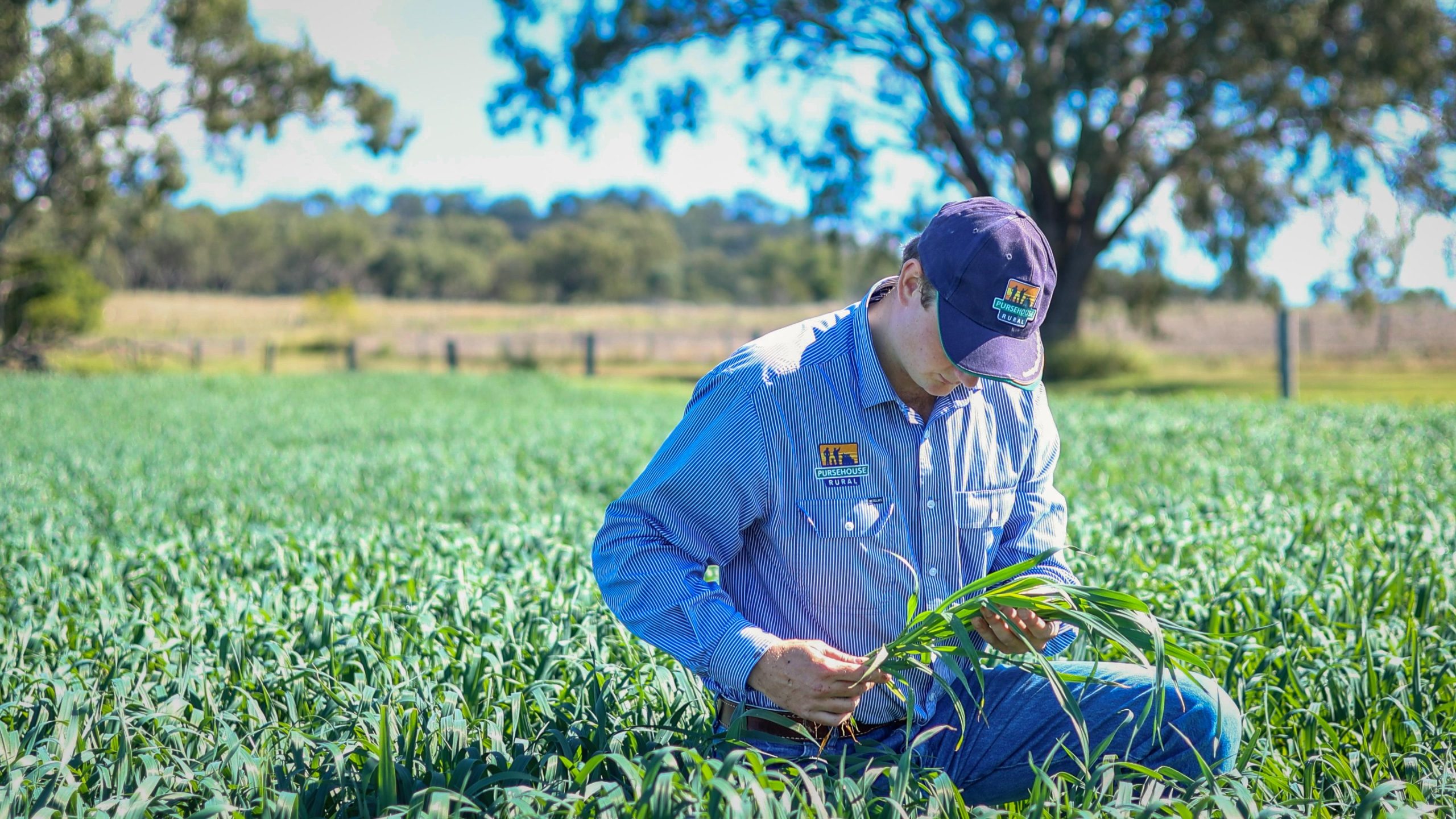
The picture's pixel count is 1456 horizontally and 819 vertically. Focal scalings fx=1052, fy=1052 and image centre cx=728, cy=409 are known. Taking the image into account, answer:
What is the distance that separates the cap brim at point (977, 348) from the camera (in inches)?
85.4

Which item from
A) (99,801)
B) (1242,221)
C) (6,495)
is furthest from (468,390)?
(99,801)

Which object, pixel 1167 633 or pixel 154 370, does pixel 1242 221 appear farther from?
pixel 154 370

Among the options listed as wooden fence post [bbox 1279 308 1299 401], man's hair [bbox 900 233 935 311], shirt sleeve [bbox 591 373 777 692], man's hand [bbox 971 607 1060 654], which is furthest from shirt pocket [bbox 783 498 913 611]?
wooden fence post [bbox 1279 308 1299 401]

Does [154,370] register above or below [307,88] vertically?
below

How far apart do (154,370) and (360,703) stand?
1163 inches

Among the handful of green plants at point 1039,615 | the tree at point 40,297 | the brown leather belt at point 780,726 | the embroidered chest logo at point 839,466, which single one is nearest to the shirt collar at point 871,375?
the embroidered chest logo at point 839,466

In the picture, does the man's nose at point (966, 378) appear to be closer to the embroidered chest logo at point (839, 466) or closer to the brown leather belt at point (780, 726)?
the embroidered chest logo at point (839, 466)

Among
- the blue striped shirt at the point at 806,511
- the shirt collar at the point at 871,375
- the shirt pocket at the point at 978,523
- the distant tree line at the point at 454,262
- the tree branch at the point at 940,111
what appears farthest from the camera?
the distant tree line at the point at 454,262

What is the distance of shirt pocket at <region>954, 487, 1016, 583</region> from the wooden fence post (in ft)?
47.2

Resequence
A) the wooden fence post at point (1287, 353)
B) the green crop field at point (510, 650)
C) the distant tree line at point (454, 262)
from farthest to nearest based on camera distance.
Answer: the distant tree line at point (454, 262) → the wooden fence post at point (1287, 353) → the green crop field at point (510, 650)

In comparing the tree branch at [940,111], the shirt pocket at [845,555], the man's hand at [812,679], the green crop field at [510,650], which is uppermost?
the tree branch at [940,111]

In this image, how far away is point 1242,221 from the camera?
22.3 meters

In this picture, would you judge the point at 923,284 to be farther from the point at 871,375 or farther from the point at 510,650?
the point at 510,650

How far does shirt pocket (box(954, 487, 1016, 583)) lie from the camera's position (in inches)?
98.3
